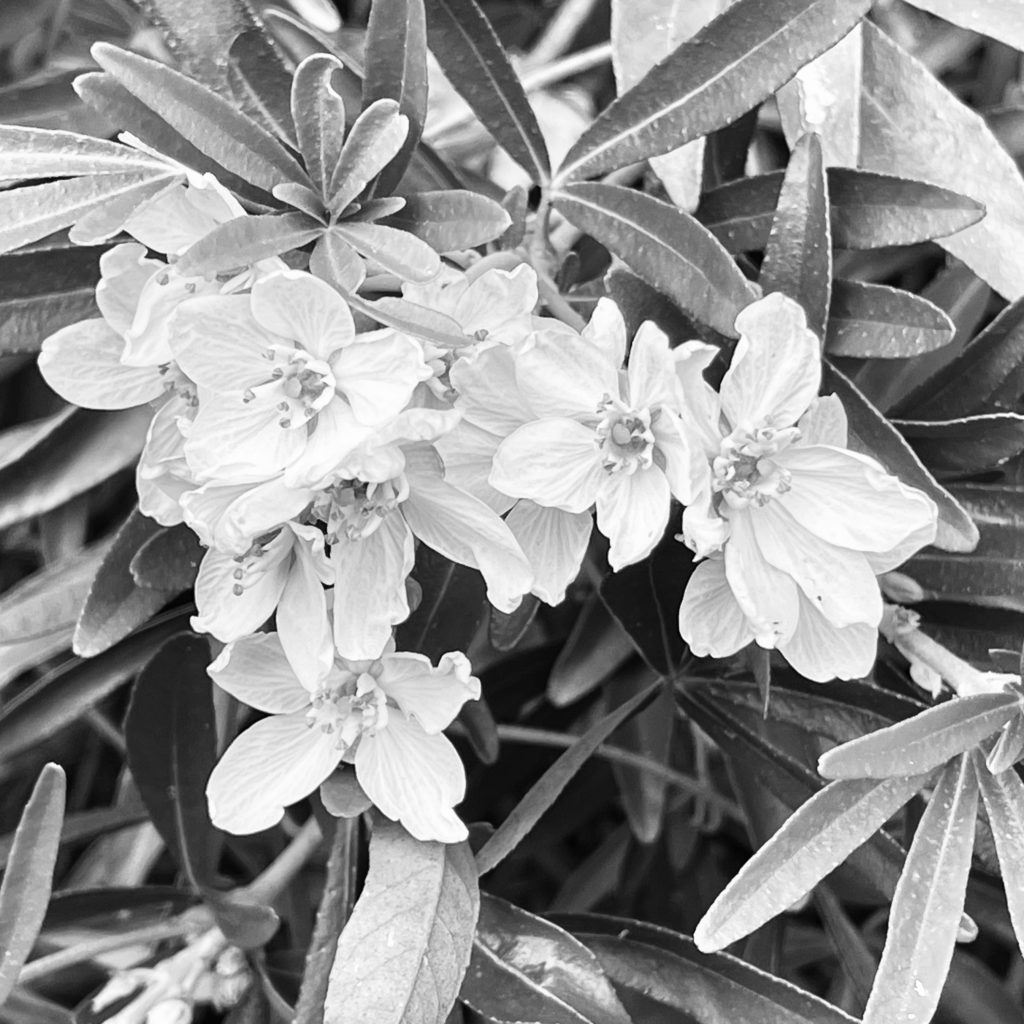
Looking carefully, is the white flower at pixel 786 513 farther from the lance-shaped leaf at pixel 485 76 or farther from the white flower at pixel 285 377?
the lance-shaped leaf at pixel 485 76

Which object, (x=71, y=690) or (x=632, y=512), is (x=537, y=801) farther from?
(x=71, y=690)

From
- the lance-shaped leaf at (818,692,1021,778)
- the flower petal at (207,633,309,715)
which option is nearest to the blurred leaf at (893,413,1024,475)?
the lance-shaped leaf at (818,692,1021,778)

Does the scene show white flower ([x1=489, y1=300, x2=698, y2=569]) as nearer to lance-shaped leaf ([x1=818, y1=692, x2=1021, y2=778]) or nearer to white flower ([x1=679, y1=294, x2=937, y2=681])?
white flower ([x1=679, y1=294, x2=937, y2=681])

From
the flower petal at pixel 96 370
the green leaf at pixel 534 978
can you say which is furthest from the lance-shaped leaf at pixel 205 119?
the green leaf at pixel 534 978

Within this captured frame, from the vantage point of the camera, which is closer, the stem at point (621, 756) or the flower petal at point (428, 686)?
the flower petal at point (428, 686)

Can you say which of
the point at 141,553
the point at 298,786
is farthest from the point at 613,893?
the point at 141,553
